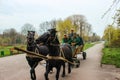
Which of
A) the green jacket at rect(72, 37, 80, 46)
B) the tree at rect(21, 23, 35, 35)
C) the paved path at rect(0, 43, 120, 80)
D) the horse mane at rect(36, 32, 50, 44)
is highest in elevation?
the tree at rect(21, 23, 35, 35)

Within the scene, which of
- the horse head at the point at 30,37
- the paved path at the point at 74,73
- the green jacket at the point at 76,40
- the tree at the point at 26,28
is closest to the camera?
the horse head at the point at 30,37

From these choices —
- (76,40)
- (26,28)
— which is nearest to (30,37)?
(76,40)

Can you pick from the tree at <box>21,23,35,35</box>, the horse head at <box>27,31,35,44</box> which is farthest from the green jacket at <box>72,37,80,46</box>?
the tree at <box>21,23,35,35</box>

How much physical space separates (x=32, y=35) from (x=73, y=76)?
3.24 meters

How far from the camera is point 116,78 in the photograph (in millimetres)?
11398

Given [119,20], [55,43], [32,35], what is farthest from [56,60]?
[119,20]

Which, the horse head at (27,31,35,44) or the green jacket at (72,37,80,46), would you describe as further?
the green jacket at (72,37,80,46)

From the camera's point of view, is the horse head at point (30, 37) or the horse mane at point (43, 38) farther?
the horse head at point (30, 37)

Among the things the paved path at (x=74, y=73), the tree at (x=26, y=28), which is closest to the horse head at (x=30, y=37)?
the paved path at (x=74, y=73)

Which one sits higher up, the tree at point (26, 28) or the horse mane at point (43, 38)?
the tree at point (26, 28)

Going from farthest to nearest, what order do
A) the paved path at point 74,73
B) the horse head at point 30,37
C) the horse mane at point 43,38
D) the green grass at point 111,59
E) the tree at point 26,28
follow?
the tree at point 26,28 → the green grass at point 111,59 → the paved path at point 74,73 → the horse head at point 30,37 → the horse mane at point 43,38

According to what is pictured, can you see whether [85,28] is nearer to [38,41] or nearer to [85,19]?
[85,19]

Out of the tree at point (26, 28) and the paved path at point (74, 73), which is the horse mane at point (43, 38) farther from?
the tree at point (26, 28)

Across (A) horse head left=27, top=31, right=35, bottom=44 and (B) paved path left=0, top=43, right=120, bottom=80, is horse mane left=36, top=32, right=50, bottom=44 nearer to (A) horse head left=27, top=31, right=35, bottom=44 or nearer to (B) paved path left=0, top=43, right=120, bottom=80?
(A) horse head left=27, top=31, right=35, bottom=44
